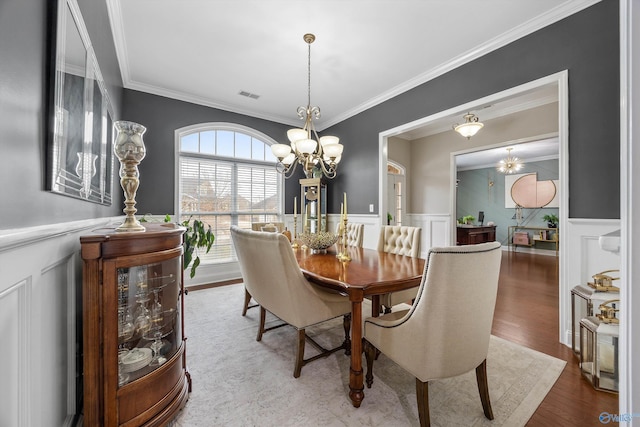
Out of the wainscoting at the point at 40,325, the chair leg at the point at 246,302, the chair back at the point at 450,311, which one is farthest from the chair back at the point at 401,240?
the wainscoting at the point at 40,325

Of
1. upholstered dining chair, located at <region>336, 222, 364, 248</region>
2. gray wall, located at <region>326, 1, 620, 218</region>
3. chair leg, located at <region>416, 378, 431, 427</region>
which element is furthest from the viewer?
upholstered dining chair, located at <region>336, 222, 364, 248</region>

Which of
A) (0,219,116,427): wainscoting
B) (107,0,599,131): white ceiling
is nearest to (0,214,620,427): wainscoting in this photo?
(0,219,116,427): wainscoting

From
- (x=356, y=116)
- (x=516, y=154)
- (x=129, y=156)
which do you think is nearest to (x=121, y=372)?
(x=129, y=156)

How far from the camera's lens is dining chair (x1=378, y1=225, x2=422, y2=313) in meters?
2.28

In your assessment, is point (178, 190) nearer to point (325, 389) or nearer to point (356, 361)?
point (325, 389)

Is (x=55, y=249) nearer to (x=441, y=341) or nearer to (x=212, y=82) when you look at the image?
(x=441, y=341)

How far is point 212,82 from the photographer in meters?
3.64

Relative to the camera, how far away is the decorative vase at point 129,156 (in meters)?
1.33

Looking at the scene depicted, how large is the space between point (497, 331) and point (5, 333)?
3290 mm

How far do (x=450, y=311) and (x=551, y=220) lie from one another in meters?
8.24

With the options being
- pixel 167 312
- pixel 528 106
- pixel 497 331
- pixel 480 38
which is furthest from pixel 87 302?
pixel 528 106

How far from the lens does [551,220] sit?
23.7ft

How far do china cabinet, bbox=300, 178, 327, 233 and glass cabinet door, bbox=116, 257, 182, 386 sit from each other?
332cm

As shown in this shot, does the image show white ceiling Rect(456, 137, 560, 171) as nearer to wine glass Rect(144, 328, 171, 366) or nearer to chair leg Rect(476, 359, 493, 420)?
chair leg Rect(476, 359, 493, 420)
